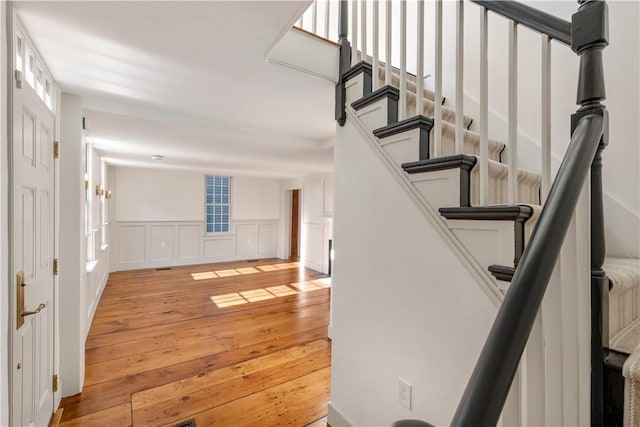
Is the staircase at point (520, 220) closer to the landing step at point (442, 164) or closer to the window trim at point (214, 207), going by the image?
the landing step at point (442, 164)

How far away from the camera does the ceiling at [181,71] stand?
125 centimetres

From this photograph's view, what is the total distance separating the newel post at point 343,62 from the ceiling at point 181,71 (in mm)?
108

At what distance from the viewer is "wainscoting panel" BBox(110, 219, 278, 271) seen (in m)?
6.07

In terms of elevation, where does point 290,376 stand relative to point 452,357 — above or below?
below

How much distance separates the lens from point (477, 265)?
1123 millimetres

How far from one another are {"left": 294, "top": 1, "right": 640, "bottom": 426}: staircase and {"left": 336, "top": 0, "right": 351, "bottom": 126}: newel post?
0.06 meters

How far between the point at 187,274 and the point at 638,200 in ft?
20.9

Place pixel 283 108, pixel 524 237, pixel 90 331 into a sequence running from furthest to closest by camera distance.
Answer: pixel 90 331
pixel 283 108
pixel 524 237

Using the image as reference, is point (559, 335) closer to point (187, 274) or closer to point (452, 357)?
point (452, 357)

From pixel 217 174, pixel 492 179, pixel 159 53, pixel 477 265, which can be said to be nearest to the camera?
pixel 477 265

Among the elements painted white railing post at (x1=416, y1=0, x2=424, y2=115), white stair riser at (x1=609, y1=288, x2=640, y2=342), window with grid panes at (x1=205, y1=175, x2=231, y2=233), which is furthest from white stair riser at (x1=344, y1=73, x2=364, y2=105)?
window with grid panes at (x1=205, y1=175, x2=231, y2=233)

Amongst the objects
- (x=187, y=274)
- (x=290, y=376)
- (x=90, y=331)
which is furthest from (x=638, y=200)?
(x=187, y=274)

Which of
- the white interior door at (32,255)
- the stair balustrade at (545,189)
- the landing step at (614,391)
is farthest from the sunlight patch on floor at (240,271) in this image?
the landing step at (614,391)

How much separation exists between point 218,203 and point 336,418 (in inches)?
250
